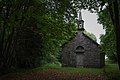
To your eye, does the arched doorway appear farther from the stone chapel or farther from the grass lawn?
the grass lawn

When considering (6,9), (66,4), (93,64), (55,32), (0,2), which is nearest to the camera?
(0,2)

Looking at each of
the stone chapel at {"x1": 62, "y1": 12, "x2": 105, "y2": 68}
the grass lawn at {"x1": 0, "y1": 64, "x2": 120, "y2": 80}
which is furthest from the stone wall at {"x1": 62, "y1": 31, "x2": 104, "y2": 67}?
the grass lawn at {"x1": 0, "y1": 64, "x2": 120, "y2": 80}

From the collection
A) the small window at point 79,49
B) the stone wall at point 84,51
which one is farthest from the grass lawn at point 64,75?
the small window at point 79,49

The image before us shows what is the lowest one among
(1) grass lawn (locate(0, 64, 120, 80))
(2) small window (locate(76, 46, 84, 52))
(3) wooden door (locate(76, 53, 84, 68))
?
(1) grass lawn (locate(0, 64, 120, 80))

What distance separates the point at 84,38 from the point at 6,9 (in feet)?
78.0

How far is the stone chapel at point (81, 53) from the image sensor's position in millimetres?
40250

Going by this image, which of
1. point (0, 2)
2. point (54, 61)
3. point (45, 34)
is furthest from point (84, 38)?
point (0, 2)

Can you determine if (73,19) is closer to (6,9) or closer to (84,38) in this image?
(6,9)

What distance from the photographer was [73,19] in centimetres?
1691

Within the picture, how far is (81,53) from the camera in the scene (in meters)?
41.3

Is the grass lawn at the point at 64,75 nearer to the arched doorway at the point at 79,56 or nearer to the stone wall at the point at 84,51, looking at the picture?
the stone wall at the point at 84,51

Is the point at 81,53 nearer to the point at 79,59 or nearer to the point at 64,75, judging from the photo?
the point at 79,59

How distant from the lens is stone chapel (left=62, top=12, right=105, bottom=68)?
40.2 m

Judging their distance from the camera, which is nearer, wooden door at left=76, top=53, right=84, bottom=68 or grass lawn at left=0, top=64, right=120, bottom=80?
grass lawn at left=0, top=64, right=120, bottom=80
